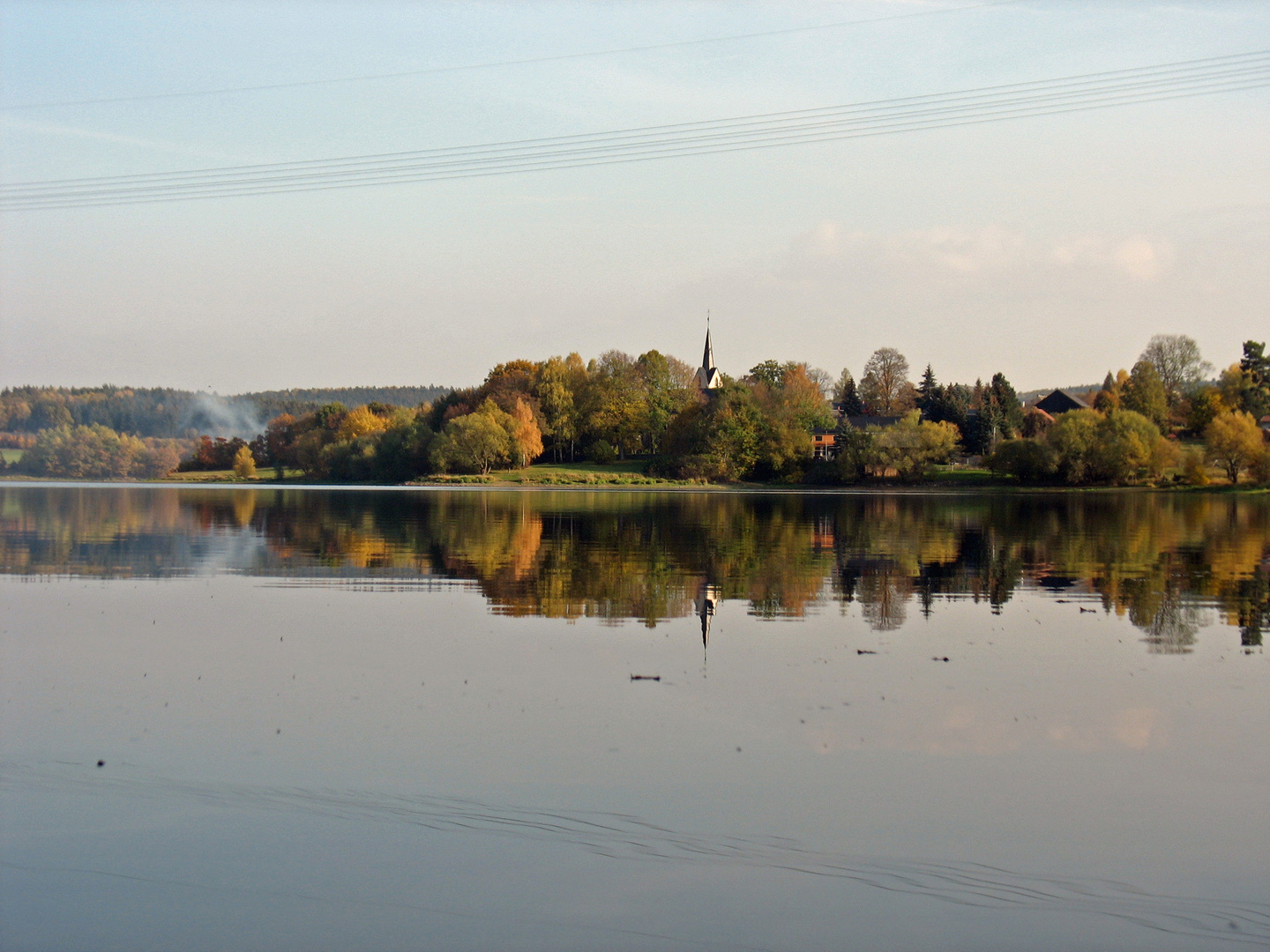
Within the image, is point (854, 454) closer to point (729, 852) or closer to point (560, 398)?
point (560, 398)

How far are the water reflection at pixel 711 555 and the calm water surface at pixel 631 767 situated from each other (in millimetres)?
372

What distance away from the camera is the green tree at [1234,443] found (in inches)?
3666

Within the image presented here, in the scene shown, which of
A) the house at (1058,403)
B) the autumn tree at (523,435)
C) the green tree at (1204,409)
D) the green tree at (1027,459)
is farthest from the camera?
the house at (1058,403)

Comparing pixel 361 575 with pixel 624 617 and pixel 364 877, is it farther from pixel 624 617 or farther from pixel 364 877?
pixel 364 877

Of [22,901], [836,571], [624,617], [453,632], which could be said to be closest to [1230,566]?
[836,571]

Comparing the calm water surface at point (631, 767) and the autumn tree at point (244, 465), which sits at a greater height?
the autumn tree at point (244, 465)

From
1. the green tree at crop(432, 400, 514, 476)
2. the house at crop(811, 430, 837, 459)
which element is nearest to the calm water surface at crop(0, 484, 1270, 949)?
the green tree at crop(432, 400, 514, 476)

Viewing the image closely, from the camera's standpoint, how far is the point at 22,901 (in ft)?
24.1

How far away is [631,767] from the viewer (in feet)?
33.0

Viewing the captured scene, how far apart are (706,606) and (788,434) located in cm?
9271

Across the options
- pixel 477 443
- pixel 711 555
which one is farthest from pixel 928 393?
pixel 711 555

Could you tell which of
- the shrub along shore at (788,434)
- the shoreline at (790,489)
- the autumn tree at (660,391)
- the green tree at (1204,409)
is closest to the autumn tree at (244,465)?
the shrub along shore at (788,434)

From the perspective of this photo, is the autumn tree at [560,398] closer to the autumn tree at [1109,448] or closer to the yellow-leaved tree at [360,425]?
the yellow-leaved tree at [360,425]

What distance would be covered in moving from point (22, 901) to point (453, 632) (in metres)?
10.2
